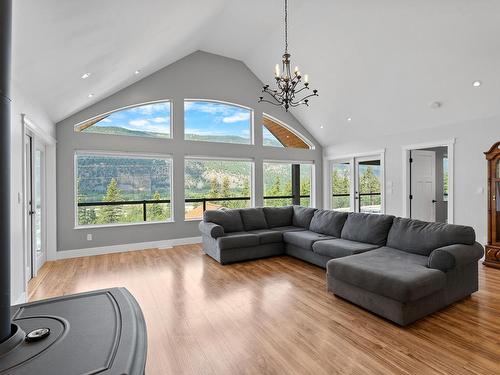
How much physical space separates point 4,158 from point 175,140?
4987 mm

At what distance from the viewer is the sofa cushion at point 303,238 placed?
4254 mm

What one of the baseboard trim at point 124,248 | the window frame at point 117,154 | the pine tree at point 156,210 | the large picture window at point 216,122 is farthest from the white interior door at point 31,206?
the large picture window at point 216,122

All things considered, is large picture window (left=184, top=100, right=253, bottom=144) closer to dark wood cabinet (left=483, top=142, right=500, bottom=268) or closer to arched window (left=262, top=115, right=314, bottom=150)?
arched window (left=262, top=115, right=314, bottom=150)

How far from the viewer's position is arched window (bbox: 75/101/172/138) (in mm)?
5363

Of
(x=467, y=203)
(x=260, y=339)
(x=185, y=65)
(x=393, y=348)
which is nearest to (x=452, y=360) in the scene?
(x=393, y=348)

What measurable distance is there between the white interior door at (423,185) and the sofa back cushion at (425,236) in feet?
9.00

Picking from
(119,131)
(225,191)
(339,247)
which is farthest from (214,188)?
(339,247)

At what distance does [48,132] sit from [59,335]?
439 cm

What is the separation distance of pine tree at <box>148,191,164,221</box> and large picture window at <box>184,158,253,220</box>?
56 cm

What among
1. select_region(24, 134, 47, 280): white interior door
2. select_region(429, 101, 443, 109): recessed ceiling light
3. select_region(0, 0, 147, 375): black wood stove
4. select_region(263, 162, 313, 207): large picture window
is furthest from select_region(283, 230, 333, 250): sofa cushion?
select_region(24, 134, 47, 280): white interior door

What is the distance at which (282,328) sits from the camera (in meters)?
2.47

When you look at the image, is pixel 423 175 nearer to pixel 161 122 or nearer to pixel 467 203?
pixel 467 203

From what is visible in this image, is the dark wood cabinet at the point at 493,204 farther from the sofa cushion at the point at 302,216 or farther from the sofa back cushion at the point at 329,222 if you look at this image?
the sofa cushion at the point at 302,216

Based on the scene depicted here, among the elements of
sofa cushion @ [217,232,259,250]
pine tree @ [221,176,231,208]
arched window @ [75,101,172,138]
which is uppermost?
arched window @ [75,101,172,138]
